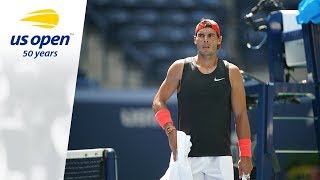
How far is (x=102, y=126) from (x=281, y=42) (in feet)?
6.80

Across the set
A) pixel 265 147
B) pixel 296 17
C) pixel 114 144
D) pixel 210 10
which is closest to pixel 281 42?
pixel 296 17

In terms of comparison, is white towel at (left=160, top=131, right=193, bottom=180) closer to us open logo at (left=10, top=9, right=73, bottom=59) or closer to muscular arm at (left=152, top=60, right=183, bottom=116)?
muscular arm at (left=152, top=60, right=183, bottom=116)

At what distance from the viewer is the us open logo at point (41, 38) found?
170 inches

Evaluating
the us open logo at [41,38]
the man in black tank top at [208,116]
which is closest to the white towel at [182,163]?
the man in black tank top at [208,116]

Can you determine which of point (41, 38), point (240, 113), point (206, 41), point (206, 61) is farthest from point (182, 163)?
point (41, 38)

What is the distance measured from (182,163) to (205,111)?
0.37 meters

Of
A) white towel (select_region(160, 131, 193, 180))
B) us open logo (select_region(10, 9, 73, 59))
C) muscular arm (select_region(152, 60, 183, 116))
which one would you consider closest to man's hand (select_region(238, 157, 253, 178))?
white towel (select_region(160, 131, 193, 180))

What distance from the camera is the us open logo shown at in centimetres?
433

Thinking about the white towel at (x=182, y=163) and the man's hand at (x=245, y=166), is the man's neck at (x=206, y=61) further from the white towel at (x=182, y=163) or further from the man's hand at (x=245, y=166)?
the man's hand at (x=245, y=166)

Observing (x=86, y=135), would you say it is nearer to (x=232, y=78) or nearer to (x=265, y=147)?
(x=265, y=147)

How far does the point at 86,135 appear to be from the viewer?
7809mm

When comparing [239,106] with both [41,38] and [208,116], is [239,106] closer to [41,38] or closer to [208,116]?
[208,116]

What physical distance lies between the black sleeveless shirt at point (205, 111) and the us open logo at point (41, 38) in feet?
3.07

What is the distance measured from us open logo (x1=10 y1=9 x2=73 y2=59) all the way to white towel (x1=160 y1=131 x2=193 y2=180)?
0.99 m
